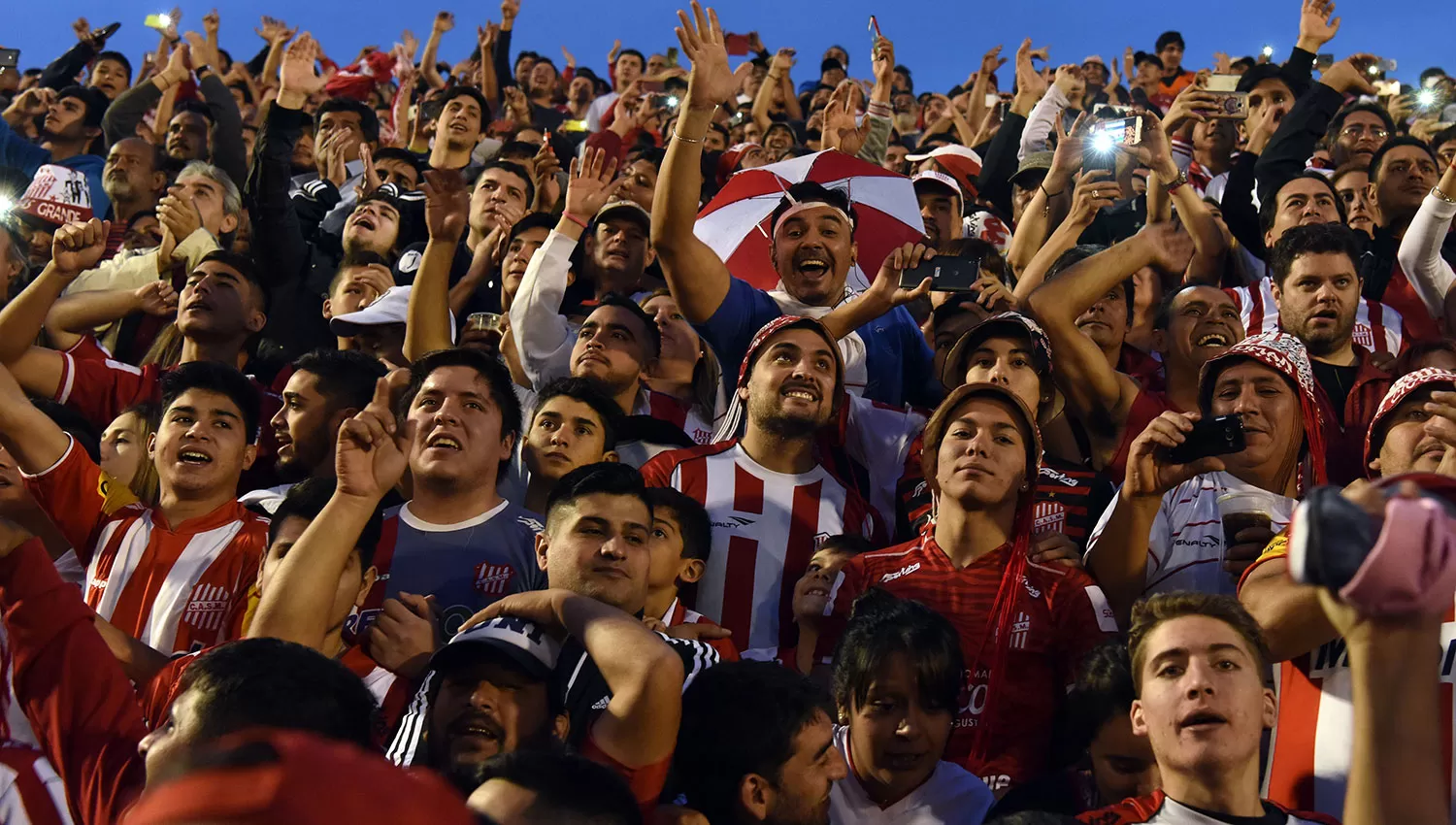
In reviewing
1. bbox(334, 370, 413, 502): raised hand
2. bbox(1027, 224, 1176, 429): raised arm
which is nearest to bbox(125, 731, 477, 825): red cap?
bbox(334, 370, 413, 502): raised hand

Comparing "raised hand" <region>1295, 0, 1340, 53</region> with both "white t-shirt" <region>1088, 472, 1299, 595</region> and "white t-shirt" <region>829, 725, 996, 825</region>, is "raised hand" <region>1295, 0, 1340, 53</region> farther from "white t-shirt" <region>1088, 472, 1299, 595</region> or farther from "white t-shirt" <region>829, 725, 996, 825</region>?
"white t-shirt" <region>829, 725, 996, 825</region>

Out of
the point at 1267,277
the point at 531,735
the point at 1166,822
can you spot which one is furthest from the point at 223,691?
the point at 1267,277

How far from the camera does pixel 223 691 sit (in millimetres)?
3020

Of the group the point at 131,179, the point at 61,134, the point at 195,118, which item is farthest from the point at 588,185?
the point at 61,134

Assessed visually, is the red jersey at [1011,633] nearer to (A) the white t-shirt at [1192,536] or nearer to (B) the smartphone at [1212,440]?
(A) the white t-shirt at [1192,536]

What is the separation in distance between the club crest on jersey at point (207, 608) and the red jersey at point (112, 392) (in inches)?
57.9

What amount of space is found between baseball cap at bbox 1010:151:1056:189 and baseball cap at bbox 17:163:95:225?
5234mm

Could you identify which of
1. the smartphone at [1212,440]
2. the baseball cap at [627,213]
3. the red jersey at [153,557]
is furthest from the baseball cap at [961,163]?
the red jersey at [153,557]

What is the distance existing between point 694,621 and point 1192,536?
1.62 m

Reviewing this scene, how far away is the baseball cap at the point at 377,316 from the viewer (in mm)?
6711

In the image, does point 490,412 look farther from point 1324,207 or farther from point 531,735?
point 1324,207

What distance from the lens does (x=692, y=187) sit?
5.77 meters

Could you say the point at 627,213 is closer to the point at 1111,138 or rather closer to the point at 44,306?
the point at 1111,138

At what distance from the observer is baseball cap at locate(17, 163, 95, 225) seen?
7.73 m
